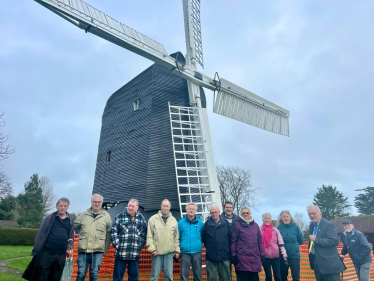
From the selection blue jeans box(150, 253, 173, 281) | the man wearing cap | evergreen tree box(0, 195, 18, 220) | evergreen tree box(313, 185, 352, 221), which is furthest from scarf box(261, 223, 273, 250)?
evergreen tree box(313, 185, 352, 221)

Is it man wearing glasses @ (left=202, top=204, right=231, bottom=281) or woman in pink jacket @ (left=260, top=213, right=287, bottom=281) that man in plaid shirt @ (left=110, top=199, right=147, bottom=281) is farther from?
→ woman in pink jacket @ (left=260, top=213, right=287, bottom=281)

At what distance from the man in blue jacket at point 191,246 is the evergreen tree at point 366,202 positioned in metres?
47.8

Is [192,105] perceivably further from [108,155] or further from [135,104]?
[108,155]

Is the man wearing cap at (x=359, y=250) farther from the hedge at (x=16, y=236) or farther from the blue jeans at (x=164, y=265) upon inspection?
the hedge at (x=16, y=236)

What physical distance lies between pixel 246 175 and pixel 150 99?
2282cm

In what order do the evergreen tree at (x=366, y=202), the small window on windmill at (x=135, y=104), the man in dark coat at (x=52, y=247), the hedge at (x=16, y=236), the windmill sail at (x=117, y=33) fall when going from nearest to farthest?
the man in dark coat at (x=52, y=247) < the windmill sail at (x=117, y=33) < the small window on windmill at (x=135, y=104) < the hedge at (x=16, y=236) < the evergreen tree at (x=366, y=202)

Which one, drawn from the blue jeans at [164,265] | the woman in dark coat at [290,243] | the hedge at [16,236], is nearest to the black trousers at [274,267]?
the woman in dark coat at [290,243]

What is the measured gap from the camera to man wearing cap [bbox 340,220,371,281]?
5453mm

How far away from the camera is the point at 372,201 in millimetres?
43750

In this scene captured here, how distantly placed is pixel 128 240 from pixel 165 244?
0.59 metres

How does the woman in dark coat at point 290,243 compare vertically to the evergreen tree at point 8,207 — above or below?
below

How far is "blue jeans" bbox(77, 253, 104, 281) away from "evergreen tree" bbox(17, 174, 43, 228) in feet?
100

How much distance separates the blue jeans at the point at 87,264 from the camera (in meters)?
4.33

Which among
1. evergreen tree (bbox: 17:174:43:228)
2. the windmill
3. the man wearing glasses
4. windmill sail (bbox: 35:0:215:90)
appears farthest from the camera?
evergreen tree (bbox: 17:174:43:228)
